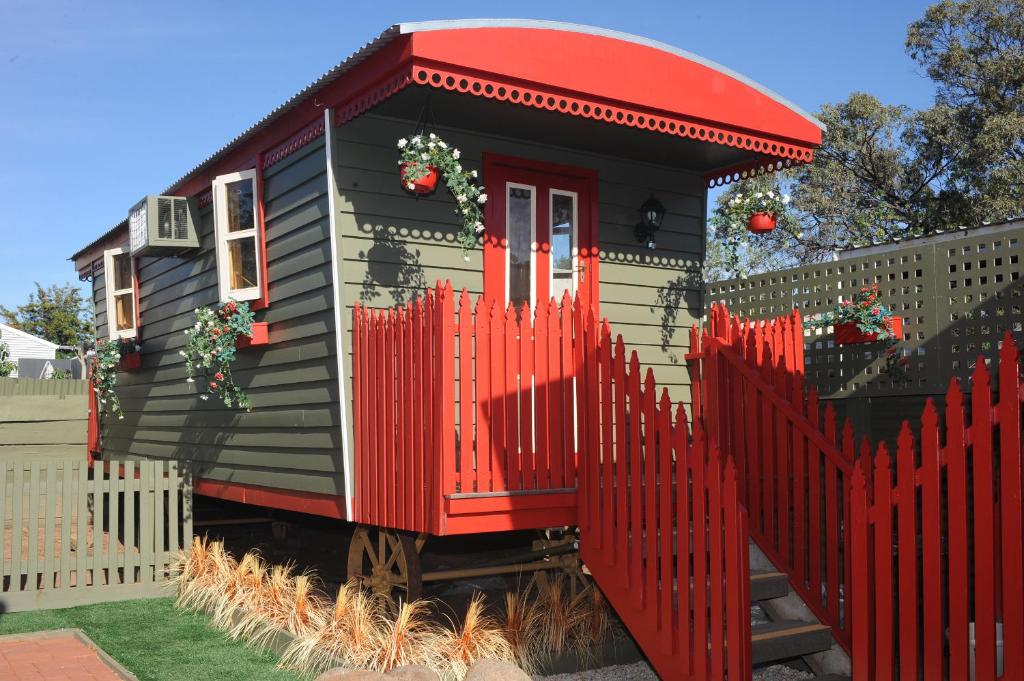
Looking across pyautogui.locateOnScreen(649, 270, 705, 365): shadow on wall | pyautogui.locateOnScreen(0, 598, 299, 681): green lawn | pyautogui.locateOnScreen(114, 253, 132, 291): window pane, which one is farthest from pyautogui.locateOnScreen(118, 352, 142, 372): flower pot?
pyautogui.locateOnScreen(649, 270, 705, 365): shadow on wall

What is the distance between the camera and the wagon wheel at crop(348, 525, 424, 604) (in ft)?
25.4

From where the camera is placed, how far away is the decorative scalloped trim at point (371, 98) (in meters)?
6.82

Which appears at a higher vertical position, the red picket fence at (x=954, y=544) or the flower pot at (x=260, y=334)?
the flower pot at (x=260, y=334)

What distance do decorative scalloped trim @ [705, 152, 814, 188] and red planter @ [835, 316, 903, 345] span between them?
2.08 m

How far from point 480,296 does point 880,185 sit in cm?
2411

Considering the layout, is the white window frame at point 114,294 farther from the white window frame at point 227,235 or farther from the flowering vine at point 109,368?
the white window frame at point 227,235

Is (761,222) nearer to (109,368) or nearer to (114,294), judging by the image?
(114,294)

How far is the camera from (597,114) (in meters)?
7.60

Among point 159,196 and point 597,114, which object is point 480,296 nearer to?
point 597,114

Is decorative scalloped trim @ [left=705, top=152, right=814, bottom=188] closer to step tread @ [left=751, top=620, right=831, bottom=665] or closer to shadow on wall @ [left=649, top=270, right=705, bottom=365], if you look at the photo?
shadow on wall @ [left=649, top=270, right=705, bottom=365]

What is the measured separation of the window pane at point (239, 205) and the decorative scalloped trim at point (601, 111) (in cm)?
315

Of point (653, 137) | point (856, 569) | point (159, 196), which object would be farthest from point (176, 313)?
point (856, 569)

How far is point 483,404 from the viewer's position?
641cm

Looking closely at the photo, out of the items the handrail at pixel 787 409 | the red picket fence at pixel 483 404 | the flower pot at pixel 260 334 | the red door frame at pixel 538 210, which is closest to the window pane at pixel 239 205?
the flower pot at pixel 260 334
